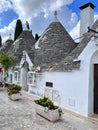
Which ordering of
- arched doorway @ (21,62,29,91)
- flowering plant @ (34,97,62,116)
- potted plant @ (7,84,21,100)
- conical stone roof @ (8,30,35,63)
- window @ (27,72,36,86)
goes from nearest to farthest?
flowering plant @ (34,97,62,116), potted plant @ (7,84,21,100), window @ (27,72,36,86), arched doorway @ (21,62,29,91), conical stone roof @ (8,30,35,63)

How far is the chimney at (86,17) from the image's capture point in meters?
15.1

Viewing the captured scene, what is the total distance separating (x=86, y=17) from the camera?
604 inches

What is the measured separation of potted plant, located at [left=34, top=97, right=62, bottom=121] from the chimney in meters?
8.52

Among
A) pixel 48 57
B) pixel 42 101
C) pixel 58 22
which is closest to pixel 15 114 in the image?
pixel 42 101

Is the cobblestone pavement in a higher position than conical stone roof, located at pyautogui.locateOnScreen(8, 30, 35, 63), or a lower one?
lower

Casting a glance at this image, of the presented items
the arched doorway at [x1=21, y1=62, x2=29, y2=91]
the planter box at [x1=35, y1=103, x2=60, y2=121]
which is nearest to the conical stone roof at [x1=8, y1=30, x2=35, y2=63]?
the arched doorway at [x1=21, y1=62, x2=29, y2=91]

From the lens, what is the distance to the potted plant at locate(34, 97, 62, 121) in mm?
8406

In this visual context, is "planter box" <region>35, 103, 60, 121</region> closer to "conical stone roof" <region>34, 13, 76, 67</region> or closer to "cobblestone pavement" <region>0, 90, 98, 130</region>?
"cobblestone pavement" <region>0, 90, 98, 130</region>

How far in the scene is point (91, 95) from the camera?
30.3ft

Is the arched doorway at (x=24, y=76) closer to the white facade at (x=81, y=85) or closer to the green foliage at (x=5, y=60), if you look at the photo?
the green foliage at (x=5, y=60)

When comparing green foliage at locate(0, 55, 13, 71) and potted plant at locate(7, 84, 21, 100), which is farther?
green foliage at locate(0, 55, 13, 71)

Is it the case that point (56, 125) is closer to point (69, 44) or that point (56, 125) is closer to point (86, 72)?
point (86, 72)

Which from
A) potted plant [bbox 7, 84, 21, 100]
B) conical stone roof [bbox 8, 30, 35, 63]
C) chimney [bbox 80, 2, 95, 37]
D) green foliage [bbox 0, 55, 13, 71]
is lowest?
potted plant [bbox 7, 84, 21, 100]

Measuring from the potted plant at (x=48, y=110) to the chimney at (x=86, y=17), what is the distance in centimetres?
852
